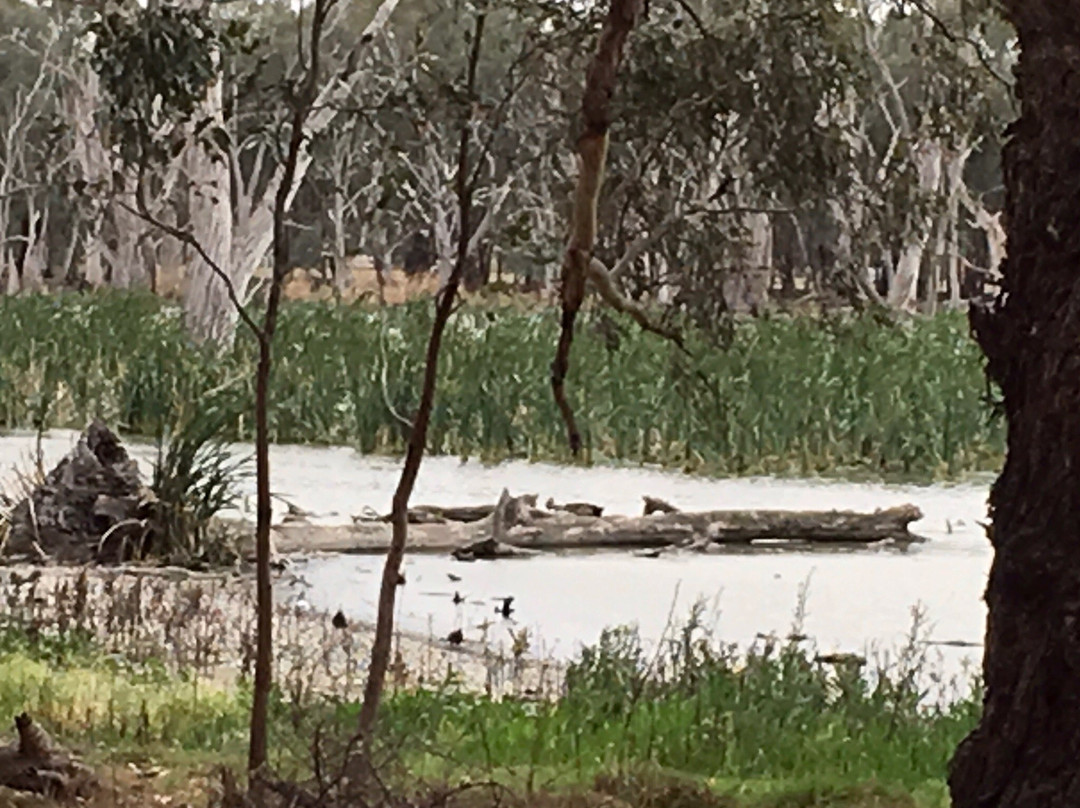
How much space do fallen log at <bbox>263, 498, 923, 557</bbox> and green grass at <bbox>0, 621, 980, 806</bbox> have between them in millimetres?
2073

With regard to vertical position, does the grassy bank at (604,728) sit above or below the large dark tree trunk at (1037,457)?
below

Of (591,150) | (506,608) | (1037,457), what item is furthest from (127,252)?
(1037,457)

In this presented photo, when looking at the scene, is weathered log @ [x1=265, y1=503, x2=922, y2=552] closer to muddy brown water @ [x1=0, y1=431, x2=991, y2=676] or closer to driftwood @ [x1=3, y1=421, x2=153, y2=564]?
muddy brown water @ [x1=0, y1=431, x2=991, y2=676]

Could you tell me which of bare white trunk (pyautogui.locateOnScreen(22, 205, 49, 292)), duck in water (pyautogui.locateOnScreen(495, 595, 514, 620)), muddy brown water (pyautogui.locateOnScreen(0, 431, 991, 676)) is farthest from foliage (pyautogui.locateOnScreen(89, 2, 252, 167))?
bare white trunk (pyautogui.locateOnScreen(22, 205, 49, 292))

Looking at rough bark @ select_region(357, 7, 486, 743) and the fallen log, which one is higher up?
rough bark @ select_region(357, 7, 486, 743)

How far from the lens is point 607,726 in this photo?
3727mm

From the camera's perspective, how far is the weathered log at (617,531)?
260 inches

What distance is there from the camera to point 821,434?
8.10 metres

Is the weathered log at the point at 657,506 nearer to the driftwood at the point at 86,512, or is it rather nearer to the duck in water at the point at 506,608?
the duck in water at the point at 506,608

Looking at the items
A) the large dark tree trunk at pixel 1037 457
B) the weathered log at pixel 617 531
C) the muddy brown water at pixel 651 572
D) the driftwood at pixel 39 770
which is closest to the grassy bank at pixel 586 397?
the muddy brown water at pixel 651 572

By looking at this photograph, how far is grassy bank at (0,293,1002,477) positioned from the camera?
7.95 metres

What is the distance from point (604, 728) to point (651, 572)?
2708 mm

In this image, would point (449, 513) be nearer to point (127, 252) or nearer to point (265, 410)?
point (265, 410)

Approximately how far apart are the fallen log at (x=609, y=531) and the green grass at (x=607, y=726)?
2.07 metres
